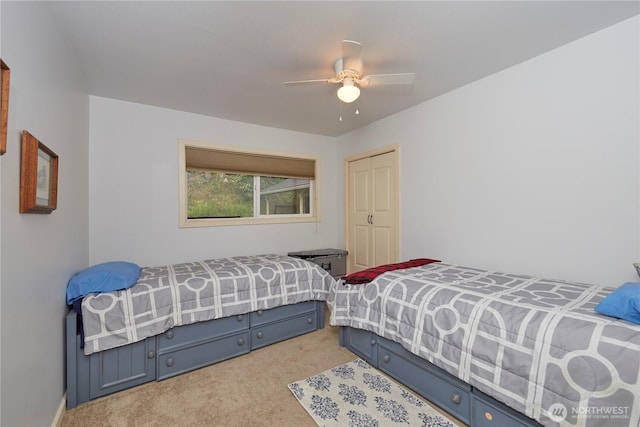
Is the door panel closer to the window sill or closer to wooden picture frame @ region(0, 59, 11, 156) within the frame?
the window sill

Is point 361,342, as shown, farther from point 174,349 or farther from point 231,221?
point 231,221

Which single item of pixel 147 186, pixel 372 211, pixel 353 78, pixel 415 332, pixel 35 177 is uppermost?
pixel 353 78

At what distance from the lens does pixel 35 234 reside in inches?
53.2

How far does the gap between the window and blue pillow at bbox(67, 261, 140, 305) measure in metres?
1.14

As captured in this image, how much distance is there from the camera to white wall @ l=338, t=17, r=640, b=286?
5.88 feet

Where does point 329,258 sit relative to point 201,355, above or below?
above

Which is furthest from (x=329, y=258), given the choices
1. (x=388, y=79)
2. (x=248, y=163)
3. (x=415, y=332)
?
(x=388, y=79)

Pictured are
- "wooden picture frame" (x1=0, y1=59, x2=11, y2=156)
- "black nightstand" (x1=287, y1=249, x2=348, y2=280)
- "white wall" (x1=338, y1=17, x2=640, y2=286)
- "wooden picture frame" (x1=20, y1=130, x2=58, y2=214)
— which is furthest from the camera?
"black nightstand" (x1=287, y1=249, x2=348, y2=280)

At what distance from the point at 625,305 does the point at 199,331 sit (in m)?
2.64

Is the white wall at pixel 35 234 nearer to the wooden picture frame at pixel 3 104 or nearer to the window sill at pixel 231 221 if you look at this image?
the wooden picture frame at pixel 3 104

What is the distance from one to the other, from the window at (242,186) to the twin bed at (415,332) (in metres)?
0.77

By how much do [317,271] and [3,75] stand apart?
2494 millimetres

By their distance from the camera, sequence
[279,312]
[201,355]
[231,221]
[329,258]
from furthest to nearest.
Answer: [329,258] < [231,221] < [279,312] < [201,355]

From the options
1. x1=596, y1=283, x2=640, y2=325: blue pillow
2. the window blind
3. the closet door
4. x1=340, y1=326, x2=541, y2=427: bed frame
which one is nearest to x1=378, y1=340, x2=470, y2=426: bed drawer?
x1=340, y1=326, x2=541, y2=427: bed frame
